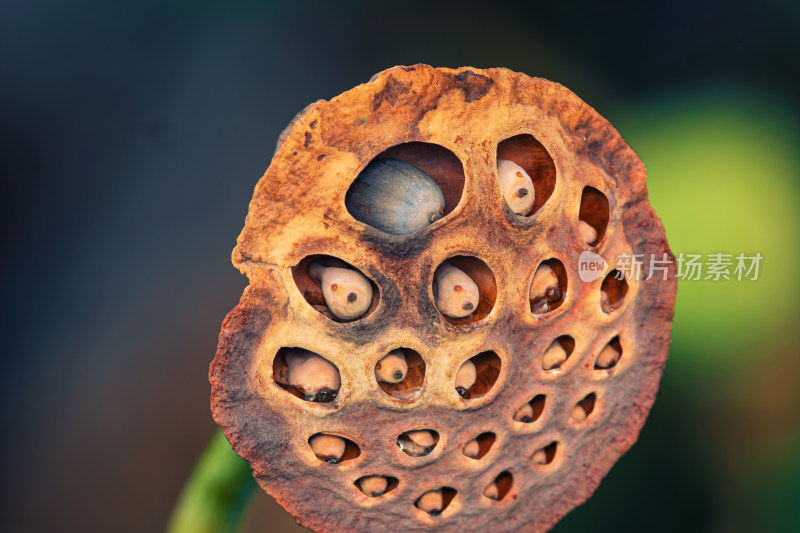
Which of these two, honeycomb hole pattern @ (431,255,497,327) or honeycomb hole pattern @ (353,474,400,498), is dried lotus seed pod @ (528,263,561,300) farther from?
honeycomb hole pattern @ (353,474,400,498)

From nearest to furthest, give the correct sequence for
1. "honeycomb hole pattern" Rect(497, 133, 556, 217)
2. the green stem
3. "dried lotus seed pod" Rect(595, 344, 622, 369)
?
"honeycomb hole pattern" Rect(497, 133, 556, 217) < "dried lotus seed pod" Rect(595, 344, 622, 369) < the green stem

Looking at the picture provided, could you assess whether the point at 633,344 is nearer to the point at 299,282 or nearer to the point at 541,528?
the point at 541,528

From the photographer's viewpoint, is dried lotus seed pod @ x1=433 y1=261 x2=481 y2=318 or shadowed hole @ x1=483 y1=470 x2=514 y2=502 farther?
shadowed hole @ x1=483 y1=470 x2=514 y2=502

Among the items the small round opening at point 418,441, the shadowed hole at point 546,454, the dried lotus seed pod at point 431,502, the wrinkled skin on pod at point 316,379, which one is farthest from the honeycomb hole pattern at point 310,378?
the shadowed hole at point 546,454

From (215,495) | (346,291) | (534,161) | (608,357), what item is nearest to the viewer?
(346,291)

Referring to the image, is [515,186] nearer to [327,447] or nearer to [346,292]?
[346,292]

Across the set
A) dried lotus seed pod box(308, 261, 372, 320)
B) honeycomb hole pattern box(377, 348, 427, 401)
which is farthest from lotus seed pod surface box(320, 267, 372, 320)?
honeycomb hole pattern box(377, 348, 427, 401)

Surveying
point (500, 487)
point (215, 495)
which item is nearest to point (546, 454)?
point (500, 487)

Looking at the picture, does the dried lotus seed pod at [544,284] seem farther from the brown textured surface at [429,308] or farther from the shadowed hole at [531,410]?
the shadowed hole at [531,410]
